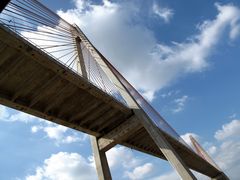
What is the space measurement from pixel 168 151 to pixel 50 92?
Result: 465 cm

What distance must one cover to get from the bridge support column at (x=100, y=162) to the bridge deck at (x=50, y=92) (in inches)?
18.5

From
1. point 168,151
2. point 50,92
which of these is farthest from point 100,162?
point 50,92

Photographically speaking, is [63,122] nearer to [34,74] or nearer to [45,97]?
[45,97]

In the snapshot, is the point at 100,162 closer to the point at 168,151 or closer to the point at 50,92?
the point at 168,151

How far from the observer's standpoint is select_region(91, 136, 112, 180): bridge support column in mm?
10242

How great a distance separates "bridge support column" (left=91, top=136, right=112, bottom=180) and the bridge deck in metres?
0.47

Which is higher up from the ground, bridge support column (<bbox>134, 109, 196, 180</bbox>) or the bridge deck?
the bridge deck

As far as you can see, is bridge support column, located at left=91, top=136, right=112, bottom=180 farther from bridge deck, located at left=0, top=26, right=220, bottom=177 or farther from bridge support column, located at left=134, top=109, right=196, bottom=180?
bridge support column, located at left=134, top=109, right=196, bottom=180

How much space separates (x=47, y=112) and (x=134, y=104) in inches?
150

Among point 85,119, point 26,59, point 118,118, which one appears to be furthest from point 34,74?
point 118,118

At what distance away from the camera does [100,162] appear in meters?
10.5

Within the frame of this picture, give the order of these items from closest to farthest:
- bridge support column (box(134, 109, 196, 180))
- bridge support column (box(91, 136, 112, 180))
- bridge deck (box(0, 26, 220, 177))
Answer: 1. bridge deck (box(0, 26, 220, 177))
2. bridge support column (box(134, 109, 196, 180))
3. bridge support column (box(91, 136, 112, 180))

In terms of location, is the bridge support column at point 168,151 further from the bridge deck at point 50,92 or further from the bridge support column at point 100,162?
the bridge support column at point 100,162

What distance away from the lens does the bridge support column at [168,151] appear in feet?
29.6
